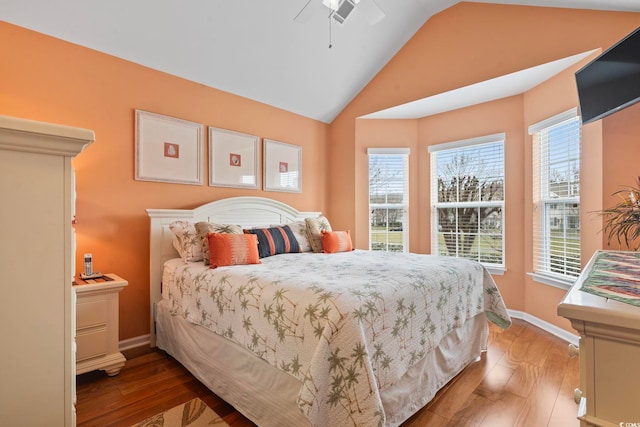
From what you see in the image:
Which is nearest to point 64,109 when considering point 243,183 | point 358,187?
point 243,183

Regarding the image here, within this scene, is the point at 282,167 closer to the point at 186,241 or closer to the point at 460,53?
the point at 186,241

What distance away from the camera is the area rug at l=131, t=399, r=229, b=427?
173 centimetres

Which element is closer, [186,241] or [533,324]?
[186,241]

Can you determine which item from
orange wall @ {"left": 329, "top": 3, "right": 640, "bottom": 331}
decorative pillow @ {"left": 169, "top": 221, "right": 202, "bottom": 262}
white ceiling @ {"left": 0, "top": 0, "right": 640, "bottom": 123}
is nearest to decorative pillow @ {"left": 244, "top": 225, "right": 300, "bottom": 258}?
decorative pillow @ {"left": 169, "top": 221, "right": 202, "bottom": 262}

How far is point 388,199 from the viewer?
14.2 ft

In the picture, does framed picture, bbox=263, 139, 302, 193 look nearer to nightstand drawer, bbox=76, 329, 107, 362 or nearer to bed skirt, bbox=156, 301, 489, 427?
bed skirt, bbox=156, 301, 489, 427

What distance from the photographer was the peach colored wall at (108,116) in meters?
2.23

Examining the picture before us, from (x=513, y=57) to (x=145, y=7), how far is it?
3216mm

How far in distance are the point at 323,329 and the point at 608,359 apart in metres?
0.97

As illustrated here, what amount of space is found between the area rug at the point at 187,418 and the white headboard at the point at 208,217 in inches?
41.7

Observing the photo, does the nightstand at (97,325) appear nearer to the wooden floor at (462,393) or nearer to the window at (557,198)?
the wooden floor at (462,393)

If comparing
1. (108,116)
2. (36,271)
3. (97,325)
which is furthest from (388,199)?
(36,271)

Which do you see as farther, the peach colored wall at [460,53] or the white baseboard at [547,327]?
the white baseboard at [547,327]

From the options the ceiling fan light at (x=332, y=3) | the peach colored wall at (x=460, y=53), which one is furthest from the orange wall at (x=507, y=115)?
Result: the ceiling fan light at (x=332, y=3)
